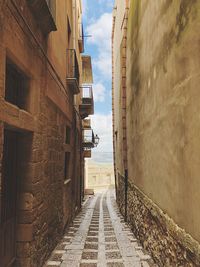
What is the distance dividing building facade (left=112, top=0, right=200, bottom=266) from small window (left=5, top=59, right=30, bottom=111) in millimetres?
2311

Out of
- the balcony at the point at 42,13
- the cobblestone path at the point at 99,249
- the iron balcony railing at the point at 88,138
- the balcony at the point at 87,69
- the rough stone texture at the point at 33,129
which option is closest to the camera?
the rough stone texture at the point at 33,129

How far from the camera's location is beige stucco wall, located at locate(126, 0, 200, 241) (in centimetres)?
359

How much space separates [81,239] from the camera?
25.6ft

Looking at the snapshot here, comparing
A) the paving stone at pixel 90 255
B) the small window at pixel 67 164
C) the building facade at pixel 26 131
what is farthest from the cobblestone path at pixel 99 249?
the small window at pixel 67 164

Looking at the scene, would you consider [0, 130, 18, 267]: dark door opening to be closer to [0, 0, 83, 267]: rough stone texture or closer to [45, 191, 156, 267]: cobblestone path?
[0, 0, 83, 267]: rough stone texture

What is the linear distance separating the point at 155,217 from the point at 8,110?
335 cm

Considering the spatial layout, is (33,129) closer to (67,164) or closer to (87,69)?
(67,164)

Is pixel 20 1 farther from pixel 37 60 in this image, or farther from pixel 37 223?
pixel 37 223

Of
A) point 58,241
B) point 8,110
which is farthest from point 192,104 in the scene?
point 58,241

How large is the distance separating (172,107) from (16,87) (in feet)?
8.15

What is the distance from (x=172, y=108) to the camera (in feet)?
14.7

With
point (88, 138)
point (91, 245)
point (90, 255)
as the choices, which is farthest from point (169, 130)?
point (88, 138)

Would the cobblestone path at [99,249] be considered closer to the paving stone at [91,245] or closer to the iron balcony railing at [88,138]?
the paving stone at [91,245]

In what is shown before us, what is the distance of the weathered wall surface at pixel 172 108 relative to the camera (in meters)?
3.60
